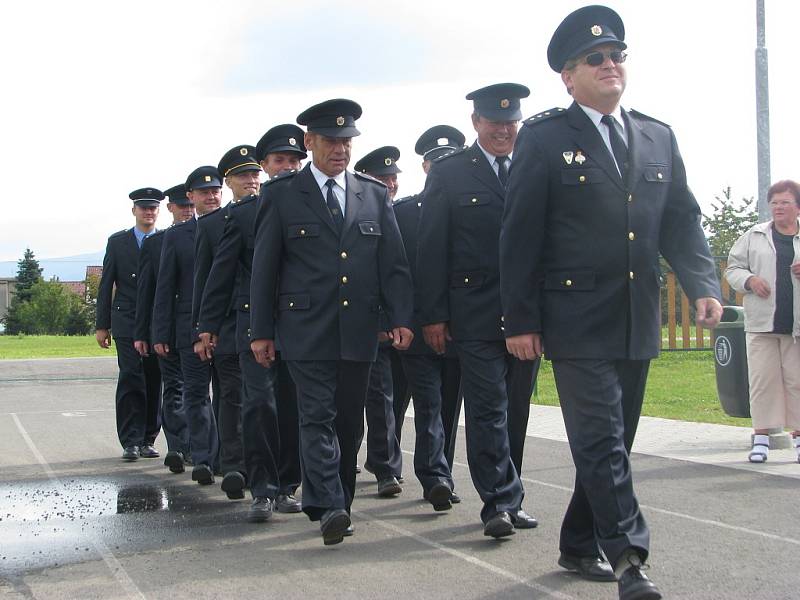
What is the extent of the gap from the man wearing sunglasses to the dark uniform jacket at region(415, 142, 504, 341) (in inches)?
54.6

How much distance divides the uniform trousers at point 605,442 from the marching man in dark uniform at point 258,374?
Result: 267 centimetres

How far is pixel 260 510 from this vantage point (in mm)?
7121

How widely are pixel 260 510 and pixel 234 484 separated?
0.85 metres

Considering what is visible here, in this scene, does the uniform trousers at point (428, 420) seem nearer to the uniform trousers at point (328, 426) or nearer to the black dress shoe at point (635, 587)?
the uniform trousers at point (328, 426)

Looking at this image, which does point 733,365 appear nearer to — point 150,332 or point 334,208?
point 150,332

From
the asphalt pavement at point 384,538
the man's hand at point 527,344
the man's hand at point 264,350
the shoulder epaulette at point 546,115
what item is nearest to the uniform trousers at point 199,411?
the asphalt pavement at point 384,538

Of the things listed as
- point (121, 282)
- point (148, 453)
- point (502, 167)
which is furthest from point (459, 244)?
point (121, 282)

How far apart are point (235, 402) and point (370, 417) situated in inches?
38.9

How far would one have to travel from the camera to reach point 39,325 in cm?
8062

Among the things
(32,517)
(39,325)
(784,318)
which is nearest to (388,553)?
(32,517)

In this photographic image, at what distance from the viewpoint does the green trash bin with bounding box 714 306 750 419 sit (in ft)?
34.9

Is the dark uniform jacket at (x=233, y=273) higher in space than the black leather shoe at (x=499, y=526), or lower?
higher

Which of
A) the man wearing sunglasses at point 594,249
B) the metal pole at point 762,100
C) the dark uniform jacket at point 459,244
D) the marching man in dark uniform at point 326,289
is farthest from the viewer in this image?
the metal pole at point 762,100

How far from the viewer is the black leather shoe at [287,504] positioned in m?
7.46
